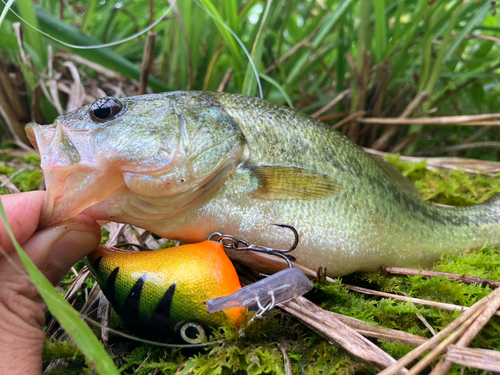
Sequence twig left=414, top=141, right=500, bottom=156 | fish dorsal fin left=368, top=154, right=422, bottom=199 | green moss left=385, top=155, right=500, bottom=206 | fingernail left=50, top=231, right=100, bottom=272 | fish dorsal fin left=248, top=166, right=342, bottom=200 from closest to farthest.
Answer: fingernail left=50, top=231, right=100, bottom=272, fish dorsal fin left=248, top=166, right=342, bottom=200, fish dorsal fin left=368, top=154, right=422, bottom=199, green moss left=385, top=155, right=500, bottom=206, twig left=414, top=141, right=500, bottom=156

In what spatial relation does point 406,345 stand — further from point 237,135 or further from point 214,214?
point 237,135

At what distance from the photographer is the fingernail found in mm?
1023

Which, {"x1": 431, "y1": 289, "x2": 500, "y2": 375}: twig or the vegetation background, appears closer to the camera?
{"x1": 431, "y1": 289, "x2": 500, "y2": 375}: twig

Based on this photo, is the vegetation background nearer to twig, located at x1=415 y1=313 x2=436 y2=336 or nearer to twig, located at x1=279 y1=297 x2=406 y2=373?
twig, located at x1=415 y1=313 x2=436 y2=336

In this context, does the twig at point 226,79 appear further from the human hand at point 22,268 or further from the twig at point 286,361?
the twig at point 286,361

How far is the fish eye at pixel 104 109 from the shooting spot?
1.13 m

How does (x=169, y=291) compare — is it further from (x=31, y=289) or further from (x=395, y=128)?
(x=395, y=128)

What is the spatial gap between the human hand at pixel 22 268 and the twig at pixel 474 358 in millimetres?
1068

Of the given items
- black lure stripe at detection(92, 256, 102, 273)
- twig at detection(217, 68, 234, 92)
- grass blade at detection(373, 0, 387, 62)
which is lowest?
black lure stripe at detection(92, 256, 102, 273)

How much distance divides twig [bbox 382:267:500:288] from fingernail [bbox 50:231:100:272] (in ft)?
3.68

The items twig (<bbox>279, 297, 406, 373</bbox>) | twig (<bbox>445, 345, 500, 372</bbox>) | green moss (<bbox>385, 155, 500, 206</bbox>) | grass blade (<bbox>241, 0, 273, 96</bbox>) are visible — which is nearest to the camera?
twig (<bbox>445, 345, 500, 372</bbox>)

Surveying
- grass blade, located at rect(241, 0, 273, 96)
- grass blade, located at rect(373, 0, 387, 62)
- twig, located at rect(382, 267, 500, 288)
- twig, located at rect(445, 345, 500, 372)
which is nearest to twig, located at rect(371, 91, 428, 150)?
grass blade, located at rect(373, 0, 387, 62)

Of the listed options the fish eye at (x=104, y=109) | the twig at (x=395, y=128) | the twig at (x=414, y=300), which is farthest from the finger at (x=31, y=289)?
the twig at (x=395, y=128)

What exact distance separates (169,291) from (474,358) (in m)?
0.81
